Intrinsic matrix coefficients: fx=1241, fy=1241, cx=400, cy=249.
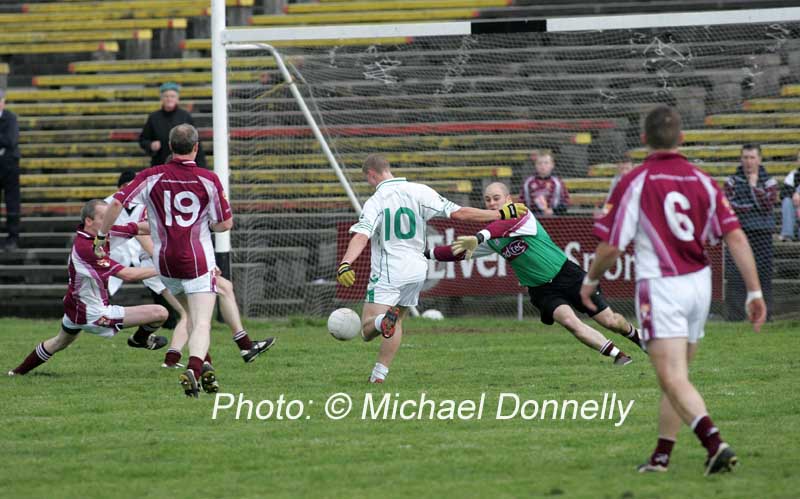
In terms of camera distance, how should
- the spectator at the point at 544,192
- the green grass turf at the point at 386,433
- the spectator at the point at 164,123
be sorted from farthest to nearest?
the spectator at the point at 164,123 → the spectator at the point at 544,192 → the green grass turf at the point at 386,433

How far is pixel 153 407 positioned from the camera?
888 centimetres

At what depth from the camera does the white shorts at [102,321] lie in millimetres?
10664

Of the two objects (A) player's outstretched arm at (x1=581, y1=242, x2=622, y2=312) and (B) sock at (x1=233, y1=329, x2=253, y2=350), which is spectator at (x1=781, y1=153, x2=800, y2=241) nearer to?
(B) sock at (x1=233, y1=329, x2=253, y2=350)

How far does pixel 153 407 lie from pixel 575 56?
10317 mm

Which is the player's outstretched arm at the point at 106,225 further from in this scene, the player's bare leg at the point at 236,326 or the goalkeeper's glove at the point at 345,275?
the goalkeeper's glove at the point at 345,275

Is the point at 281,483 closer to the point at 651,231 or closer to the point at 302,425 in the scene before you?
the point at 302,425

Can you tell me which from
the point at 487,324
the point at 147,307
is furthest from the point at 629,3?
the point at 147,307

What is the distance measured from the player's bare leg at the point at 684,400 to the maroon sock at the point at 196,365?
12.7 ft

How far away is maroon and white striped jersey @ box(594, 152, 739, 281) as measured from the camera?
6281 mm

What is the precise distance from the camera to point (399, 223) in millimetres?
9984

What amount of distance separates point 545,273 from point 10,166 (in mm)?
9776

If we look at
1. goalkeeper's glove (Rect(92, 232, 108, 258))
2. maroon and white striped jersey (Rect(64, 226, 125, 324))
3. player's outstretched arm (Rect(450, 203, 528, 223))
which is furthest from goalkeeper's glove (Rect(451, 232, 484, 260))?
maroon and white striped jersey (Rect(64, 226, 125, 324))

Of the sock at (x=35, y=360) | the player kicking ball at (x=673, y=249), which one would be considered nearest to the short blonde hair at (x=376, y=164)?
the sock at (x=35, y=360)

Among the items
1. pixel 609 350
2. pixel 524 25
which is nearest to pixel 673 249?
pixel 609 350
